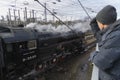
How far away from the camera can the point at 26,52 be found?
10516 mm

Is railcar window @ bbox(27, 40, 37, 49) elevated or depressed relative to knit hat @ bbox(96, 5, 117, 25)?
depressed

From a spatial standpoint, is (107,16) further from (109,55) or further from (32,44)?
(32,44)

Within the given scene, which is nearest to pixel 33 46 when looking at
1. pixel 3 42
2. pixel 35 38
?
pixel 35 38

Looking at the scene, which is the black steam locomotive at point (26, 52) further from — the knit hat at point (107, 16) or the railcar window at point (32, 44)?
the knit hat at point (107, 16)

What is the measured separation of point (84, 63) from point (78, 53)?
172 centimetres

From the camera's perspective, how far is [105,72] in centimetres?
254

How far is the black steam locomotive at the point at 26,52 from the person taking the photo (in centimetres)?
907

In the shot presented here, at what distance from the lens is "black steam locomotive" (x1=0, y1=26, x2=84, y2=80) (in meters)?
9.07

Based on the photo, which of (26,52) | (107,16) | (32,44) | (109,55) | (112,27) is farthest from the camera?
(32,44)

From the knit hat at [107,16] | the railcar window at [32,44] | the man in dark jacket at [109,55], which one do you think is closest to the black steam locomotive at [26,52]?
the railcar window at [32,44]

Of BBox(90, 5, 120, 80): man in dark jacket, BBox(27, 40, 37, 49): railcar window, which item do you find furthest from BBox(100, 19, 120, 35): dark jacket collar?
BBox(27, 40, 37, 49): railcar window

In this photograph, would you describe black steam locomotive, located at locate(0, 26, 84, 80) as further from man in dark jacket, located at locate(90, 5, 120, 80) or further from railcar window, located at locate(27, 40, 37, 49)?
man in dark jacket, located at locate(90, 5, 120, 80)

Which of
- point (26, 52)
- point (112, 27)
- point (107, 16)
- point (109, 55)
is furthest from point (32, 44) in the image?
point (109, 55)

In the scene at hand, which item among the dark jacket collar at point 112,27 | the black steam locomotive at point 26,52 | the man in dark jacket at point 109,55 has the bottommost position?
the black steam locomotive at point 26,52
